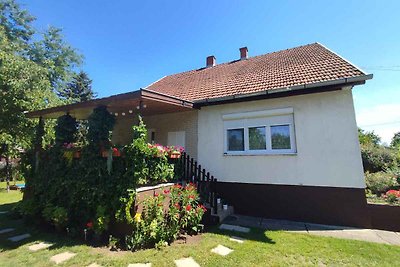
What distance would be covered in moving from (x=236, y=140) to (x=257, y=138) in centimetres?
80

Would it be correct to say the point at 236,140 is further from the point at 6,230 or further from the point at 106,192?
the point at 6,230

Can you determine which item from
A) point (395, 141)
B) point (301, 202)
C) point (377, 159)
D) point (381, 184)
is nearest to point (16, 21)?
point (301, 202)

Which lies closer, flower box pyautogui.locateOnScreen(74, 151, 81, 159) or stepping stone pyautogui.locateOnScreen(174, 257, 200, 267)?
stepping stone pyautogui.locateOnScreen(174, 257, 200, 267)

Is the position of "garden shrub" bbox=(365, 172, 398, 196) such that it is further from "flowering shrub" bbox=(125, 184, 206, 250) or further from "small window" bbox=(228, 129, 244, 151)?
"flowering shrub" bbox=(125, 184, 206, 250)

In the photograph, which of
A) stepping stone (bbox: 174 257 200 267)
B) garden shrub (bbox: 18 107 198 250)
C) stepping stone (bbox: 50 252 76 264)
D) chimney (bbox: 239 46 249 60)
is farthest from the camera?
chimney (bbox: 239 46 249 60)

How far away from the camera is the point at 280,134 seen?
6.95m

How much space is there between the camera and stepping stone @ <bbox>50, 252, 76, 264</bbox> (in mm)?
4000

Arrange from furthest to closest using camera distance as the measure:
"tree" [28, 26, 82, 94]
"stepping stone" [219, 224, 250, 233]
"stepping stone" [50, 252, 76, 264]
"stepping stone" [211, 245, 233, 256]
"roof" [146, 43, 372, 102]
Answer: "tree" [28, 26, 82, 94]
"roof" [146, 43, 372, 102]
"stepping stone" [219, 224, 250, 233]
"stepping stone" [211, 245, 233, 256]
"stepping stone" [50, 252, 76, 264]

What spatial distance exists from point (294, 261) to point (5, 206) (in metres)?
11.4

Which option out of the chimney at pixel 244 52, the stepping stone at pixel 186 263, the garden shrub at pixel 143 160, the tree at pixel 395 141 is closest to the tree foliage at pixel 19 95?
the garden shrub at pixel 143 160

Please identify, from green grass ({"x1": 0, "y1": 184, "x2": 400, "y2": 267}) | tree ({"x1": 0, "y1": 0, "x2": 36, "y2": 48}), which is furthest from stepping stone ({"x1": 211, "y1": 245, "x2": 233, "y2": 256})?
tree ({"x1": 0, "y1": 0, "x2": 36, "y2": 48})

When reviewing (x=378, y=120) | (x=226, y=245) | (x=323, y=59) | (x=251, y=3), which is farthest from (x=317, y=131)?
(x=378, y=120)

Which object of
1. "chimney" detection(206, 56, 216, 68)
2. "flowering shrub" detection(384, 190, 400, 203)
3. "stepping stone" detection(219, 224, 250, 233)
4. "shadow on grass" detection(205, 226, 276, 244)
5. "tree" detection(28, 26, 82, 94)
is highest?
"tree" detection(28, 26, 82, 94)

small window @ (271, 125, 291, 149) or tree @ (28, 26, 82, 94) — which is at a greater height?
tree @ (28, 26, 82, 94)
